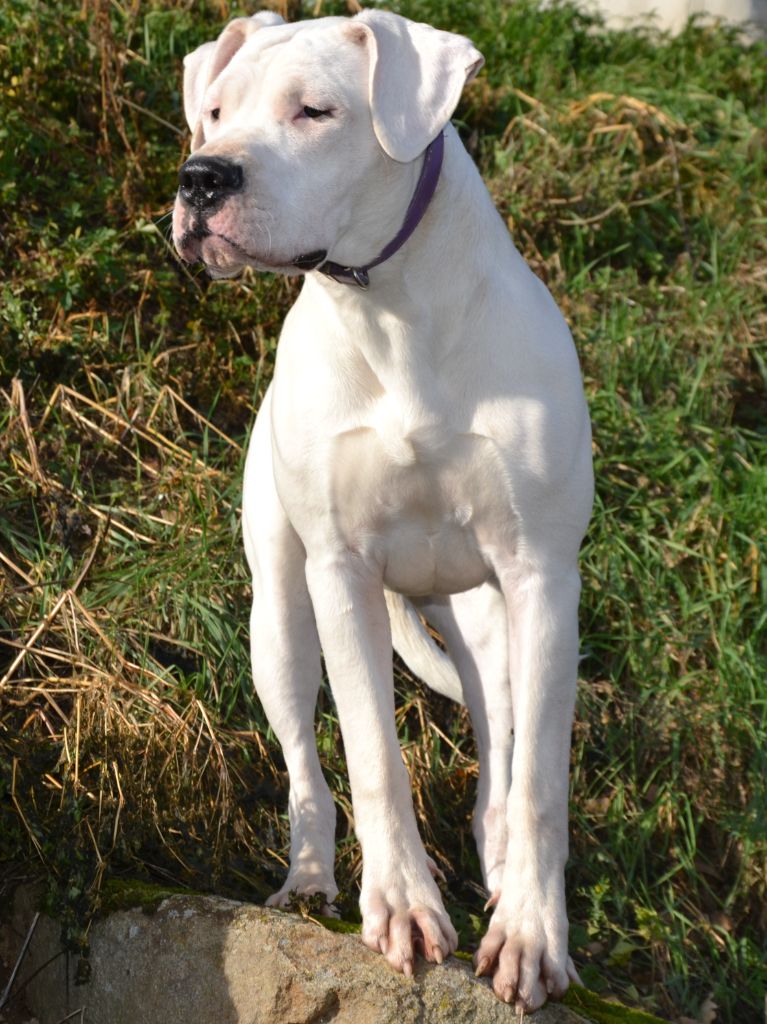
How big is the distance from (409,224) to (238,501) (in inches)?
75.6

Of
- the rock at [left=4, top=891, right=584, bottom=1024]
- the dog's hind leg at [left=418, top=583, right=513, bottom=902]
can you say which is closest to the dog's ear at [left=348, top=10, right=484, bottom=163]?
the dog's hind leg at [left=418, top=583, right=513, bottom=902]

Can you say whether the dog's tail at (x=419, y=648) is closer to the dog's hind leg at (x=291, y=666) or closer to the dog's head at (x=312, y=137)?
the dog's hind leg at (x=291, y=666)

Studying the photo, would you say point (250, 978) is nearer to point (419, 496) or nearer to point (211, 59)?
point (419, 496)

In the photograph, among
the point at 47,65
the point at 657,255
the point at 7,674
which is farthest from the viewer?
the point at 657,255

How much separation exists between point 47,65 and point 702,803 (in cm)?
373

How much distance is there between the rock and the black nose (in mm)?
1542

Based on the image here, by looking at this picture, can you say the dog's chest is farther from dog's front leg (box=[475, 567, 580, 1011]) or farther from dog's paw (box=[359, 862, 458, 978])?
dog's paw (box=[359, 862, 458, 978])

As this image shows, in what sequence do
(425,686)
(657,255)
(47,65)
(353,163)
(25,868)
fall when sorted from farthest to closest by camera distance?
1. (657,255)
2. (47,65)
3. (425,686)
4. (25,868)
5. (353,163)

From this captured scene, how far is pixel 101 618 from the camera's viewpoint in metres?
4.32

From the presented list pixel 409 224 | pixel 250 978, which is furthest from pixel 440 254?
pixel 250 978

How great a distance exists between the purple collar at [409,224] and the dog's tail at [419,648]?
4.01 ft

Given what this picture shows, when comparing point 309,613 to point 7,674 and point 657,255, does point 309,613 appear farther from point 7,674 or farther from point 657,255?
point 657,255

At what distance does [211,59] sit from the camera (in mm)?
3254

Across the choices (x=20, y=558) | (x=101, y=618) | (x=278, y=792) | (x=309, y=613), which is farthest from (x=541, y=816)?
(x=20, y=558)
